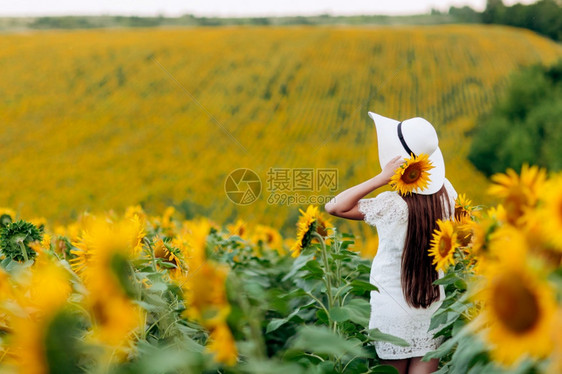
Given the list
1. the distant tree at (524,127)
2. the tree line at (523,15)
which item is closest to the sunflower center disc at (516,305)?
the distant tree at (524,127)

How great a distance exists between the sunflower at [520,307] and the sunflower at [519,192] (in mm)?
204

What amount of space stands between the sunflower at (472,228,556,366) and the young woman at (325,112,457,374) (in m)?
1.10

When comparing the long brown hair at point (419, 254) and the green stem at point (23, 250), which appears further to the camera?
the long brown hair at point (419, 254)

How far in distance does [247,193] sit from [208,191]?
615 centimetres

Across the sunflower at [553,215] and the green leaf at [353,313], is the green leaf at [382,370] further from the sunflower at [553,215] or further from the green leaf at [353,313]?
the sunflower at [553,215]

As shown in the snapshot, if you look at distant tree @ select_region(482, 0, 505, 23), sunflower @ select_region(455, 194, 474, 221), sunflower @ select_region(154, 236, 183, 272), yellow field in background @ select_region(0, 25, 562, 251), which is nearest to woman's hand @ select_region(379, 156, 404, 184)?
sunflower @ select_region(455, 194, 474, 221)

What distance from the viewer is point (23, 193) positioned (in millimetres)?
10430

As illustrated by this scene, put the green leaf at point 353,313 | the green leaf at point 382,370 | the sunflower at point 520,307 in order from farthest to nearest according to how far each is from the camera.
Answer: the green leaf at point 382,370 < the green leaf at point 353,313 < the sunflower at point 520,307

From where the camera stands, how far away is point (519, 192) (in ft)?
3.17

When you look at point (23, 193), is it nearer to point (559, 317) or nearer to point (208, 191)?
point (208, 191)

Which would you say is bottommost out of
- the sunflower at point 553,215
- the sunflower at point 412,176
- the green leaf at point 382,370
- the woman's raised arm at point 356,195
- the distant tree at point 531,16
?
the green leaf at point 382,370

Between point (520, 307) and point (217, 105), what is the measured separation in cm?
1639

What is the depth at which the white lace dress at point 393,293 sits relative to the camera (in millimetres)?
1866

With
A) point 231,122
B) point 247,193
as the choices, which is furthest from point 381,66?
point 247,193
